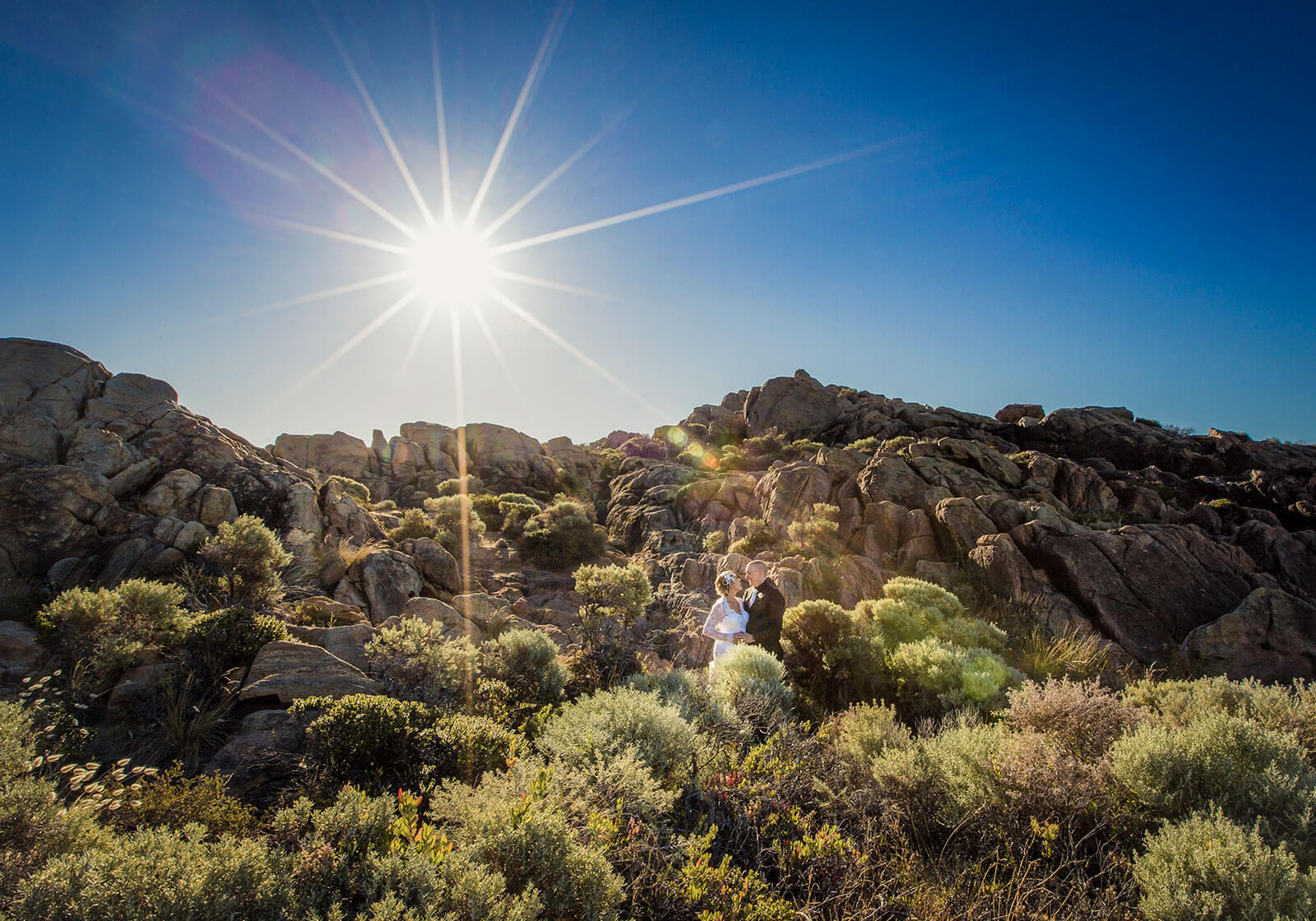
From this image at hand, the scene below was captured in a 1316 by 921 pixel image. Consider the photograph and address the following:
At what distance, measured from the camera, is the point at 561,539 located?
2108 cm

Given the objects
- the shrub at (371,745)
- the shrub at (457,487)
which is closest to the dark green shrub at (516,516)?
the shrub at (457,487)

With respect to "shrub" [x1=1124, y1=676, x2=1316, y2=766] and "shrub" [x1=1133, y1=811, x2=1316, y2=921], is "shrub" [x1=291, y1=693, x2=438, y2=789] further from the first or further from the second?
"shrub" [x1=1124, y1=676, x2=1316, y2=766]

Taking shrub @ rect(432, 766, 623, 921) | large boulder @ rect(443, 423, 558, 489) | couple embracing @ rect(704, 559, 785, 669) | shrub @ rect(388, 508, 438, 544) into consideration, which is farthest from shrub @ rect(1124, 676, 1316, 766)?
large boulder @ rect(443, 423, 558, 489)

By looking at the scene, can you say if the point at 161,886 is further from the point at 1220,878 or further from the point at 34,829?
the point at 1220,878

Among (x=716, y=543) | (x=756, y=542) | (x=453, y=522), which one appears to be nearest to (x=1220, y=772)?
(x=756, y=542)

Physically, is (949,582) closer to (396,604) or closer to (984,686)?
(984,686)

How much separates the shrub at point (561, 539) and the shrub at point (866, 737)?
16000 millimetres

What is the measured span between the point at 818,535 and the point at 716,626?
8.30 m

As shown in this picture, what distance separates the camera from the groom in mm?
9266

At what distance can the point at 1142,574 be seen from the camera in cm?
1245

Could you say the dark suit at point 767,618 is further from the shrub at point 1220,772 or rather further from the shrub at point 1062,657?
the shrub at point 1220,772

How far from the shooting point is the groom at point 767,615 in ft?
30.4

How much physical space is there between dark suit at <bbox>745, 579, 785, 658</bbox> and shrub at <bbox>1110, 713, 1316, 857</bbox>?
530 centimetres

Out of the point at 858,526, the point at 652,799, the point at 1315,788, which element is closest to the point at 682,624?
the point at 858,526
